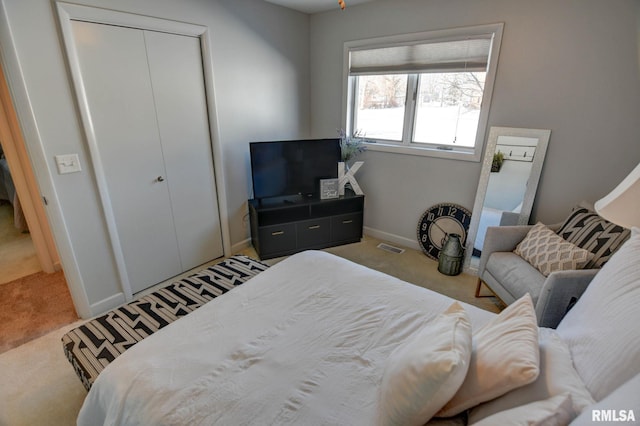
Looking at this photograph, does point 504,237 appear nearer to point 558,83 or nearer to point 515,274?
point 515,274

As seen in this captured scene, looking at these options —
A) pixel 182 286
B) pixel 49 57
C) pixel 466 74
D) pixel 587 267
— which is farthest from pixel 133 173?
pixel 587 267

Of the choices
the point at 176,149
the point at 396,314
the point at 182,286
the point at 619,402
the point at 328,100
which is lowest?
the point at 182,286

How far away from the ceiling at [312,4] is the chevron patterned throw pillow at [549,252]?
265 cm

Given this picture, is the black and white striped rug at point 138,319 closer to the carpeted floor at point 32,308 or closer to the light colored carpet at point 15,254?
the carpeted floor at point 32,308

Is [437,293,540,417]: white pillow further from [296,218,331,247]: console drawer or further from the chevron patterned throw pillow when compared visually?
[296,218,331,247]: console drawer

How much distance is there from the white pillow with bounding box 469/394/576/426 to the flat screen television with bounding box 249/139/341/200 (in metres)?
2.71

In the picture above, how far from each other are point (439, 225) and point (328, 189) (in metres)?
1.23

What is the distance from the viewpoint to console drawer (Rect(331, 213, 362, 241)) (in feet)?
11.2

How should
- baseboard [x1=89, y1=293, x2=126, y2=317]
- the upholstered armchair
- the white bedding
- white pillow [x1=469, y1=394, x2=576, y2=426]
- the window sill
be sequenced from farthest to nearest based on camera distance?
the window sill
baseboard [x1=89, y1=293, x2=126, y2=317]
the upholstered armchair
the white bedding
white pillow [x1=469, y1=394, x2=576, y2=426]

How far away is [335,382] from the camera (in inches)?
43.9

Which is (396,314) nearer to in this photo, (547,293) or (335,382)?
(335,382)

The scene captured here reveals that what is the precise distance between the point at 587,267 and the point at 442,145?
1654 millimetres

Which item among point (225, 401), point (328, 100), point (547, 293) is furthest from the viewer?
point (328, 100)

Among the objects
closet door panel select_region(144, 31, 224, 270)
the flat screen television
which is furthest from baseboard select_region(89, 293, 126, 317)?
the flat screen television
